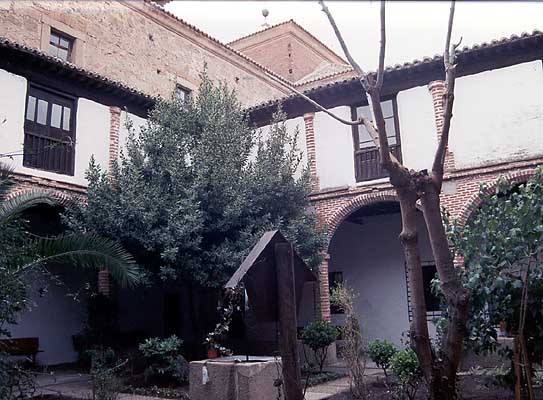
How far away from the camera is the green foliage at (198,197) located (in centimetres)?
953

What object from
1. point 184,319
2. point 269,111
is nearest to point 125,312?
point 184,319

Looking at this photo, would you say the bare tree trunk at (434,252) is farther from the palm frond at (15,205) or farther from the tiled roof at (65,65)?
the tiled roof at (65,65)

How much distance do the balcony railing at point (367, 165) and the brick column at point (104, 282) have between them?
621 cm

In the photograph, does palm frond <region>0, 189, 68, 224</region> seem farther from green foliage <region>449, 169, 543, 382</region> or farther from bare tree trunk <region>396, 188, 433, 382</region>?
green foliage <region>449, 169, 543, 382</region>

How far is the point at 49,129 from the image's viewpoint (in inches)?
444

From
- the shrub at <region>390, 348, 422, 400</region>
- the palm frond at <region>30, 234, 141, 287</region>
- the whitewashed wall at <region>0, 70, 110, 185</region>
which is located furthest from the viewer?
the whitewashed wall at <region>0, 70, 110, 185</region>

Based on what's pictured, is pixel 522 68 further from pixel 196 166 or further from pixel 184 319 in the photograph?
pixel 184 319

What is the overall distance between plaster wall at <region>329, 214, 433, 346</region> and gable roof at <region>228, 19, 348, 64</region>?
12970 mm

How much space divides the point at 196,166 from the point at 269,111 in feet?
13.4

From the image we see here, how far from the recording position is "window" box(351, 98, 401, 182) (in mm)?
11852

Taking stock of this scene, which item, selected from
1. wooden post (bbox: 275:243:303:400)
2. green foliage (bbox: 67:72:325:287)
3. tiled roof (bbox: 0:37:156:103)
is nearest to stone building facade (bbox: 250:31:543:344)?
green foliage (bbox: 67:72:325:287)

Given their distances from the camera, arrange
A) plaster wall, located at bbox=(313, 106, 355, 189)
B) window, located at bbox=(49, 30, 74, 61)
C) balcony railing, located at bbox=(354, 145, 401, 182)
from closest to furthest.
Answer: balcony railing, located at bbox=(354, 145, 401, 182) < plaster wall, located at bbox=(313, 106, 355, 189) < window, located at bbox=(49, 30, 74, 61)

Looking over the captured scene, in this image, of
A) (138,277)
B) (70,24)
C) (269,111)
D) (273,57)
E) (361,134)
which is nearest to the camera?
(138,277)

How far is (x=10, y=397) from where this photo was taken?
607 cm
